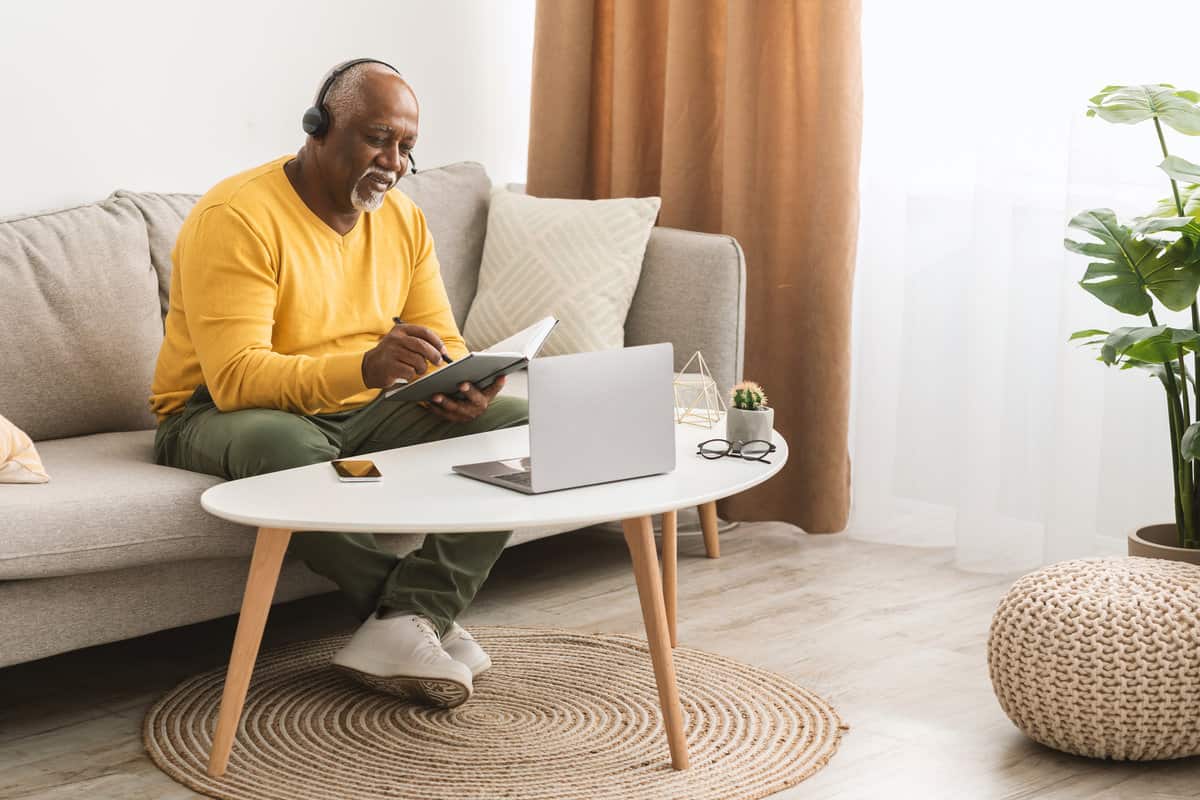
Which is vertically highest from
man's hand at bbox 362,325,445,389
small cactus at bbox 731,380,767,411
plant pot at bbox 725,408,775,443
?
man's hand at bbox 362,325,445,389

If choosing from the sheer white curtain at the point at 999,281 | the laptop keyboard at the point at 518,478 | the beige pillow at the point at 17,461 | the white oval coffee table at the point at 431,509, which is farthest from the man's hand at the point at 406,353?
the sheer white curtain at the point at 999,281

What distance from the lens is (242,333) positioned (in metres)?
2.16

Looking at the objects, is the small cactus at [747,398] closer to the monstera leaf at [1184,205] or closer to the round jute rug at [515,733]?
the round jute rug at [515,733]

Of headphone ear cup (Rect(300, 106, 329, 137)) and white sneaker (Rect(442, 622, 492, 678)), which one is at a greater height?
headphone ear cup (Rect(300, 106, 329, 137))

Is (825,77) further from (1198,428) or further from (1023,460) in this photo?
(1198,428)

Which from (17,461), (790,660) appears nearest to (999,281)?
(790,660)

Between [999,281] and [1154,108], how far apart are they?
0.72 m

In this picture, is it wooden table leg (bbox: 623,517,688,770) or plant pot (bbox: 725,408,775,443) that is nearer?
wooden table leg (bbox: 623,517,688,770)

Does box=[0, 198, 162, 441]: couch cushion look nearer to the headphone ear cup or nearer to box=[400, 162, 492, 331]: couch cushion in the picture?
the headphone ear cup

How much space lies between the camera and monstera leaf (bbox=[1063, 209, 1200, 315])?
6.98 feet

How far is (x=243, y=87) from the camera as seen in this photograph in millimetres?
3051

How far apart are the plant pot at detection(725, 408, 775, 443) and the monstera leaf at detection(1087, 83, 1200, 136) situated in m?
0.73

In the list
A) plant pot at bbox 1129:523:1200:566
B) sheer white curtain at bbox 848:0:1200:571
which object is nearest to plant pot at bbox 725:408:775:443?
plant pot at bbox 1129:523:1200:566

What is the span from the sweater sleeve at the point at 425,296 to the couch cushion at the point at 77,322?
1.60 feet
